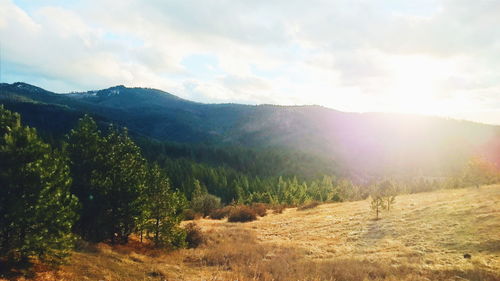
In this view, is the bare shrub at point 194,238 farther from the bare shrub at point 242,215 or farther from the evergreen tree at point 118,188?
the bare shrub at point 242,215

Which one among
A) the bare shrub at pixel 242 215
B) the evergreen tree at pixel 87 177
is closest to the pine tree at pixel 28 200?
the evergreen tree at pixel 87 177

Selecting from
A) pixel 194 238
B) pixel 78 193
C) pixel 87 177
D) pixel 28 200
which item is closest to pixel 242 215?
pixel 194 238

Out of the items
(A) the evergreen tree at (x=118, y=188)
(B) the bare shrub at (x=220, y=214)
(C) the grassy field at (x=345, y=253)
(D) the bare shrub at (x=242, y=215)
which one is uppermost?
(A) the evergreen tree at (x=118, y=188)

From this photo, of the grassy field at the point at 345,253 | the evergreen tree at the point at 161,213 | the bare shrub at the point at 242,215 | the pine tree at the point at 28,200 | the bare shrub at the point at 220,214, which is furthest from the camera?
the bare shrub at the point at 220,214

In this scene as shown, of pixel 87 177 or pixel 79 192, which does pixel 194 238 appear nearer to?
pixel 79 192

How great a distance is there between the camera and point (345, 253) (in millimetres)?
30219

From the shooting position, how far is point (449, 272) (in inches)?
844

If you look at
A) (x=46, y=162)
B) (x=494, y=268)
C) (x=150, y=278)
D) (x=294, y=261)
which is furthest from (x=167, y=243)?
(x=494, y=268)

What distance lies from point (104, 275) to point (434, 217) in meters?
33.2

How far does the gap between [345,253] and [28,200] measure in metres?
25.2

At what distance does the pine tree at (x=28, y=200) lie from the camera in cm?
1862

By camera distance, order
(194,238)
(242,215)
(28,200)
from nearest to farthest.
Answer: (28,200)
(194,238)
(242,215)

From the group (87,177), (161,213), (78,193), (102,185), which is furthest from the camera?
(161,213)

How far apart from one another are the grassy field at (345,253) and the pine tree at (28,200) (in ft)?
6.25
